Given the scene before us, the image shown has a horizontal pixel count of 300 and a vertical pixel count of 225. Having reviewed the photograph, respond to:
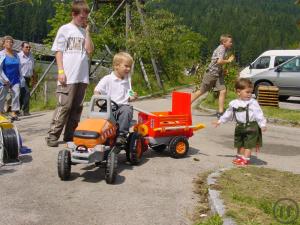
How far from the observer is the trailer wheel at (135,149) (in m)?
6.87

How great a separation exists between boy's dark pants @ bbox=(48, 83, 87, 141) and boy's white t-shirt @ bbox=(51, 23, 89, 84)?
168mm

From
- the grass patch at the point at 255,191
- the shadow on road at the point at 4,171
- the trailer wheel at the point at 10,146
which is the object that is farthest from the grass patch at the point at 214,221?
the trailer wheel at the point at 10,146

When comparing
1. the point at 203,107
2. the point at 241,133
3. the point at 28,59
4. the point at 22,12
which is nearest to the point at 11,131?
the point at 241,133

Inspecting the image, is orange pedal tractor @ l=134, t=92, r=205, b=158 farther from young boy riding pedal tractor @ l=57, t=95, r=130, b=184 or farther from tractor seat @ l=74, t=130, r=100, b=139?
tractor seat @ l=74, t=130, r=100, b=139

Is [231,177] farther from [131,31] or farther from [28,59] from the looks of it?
[131,31]

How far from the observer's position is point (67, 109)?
25.6ft

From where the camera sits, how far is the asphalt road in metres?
4.98

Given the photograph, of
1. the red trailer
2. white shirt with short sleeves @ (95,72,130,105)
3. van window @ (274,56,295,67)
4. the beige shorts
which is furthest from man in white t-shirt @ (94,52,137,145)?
van window @ (274,56,295,67)

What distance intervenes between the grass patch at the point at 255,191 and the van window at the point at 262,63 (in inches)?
720

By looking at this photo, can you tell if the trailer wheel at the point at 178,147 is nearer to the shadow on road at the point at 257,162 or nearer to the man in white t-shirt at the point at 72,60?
the shadow on road at the point at 257,162

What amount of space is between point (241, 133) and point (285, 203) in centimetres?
229

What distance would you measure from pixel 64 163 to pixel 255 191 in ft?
7.58

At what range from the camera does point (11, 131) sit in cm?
680

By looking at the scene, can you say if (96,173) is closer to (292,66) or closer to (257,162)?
(257,162)
